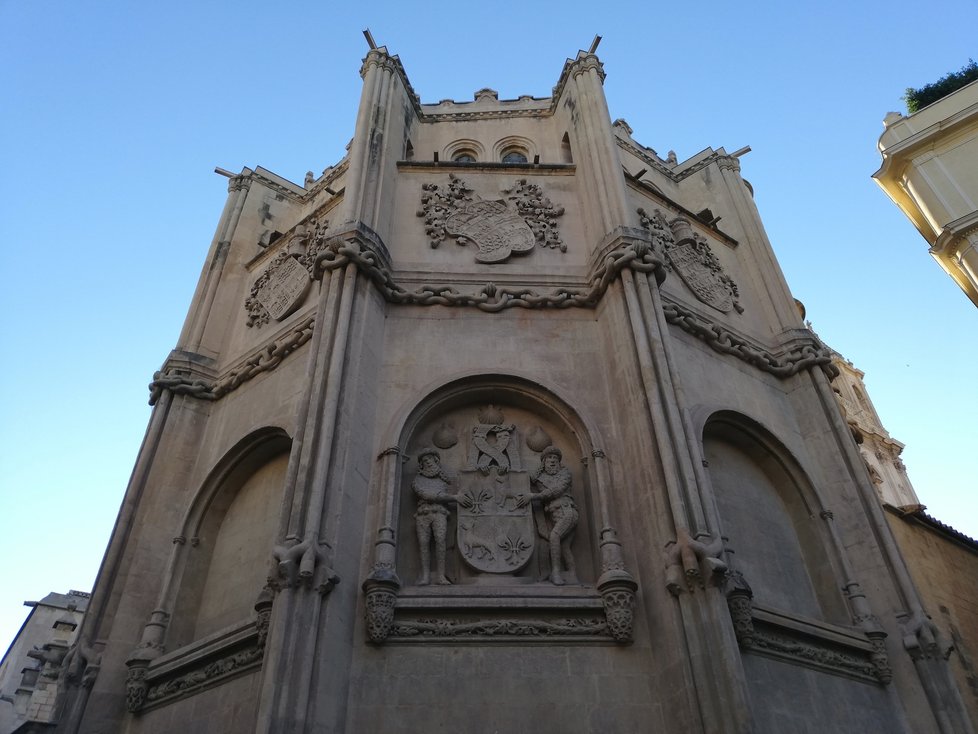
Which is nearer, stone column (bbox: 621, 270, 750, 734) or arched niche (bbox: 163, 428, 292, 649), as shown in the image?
stone column (bbox: 621, 270, 750, 734)

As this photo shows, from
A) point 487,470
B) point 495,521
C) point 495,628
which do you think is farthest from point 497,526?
point 495,628

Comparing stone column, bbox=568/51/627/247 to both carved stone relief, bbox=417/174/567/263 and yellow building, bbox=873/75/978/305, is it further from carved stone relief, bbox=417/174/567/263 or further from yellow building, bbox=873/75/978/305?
yellow building, bbox=873/75/978/305

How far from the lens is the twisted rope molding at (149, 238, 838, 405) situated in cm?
1188

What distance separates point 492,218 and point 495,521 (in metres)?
6.55

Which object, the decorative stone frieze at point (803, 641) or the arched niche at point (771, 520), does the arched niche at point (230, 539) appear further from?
the arched niche at point (771, 520)

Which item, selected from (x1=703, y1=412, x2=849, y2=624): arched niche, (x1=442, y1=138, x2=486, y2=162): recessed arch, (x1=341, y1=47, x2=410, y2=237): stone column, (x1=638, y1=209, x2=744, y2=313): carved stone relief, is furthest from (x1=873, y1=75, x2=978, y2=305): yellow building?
(x1=341, y1=47, x2=410, y2=237): stone column

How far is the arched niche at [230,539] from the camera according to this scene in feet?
35.8

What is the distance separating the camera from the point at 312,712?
751cm

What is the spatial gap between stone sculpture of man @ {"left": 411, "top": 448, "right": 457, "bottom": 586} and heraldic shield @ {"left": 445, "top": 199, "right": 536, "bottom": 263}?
14.8 ft

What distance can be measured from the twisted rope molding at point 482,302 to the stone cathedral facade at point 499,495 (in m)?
0.05

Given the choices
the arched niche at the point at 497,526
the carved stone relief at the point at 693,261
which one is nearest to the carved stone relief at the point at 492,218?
the carved stone relief at the point at 693,261

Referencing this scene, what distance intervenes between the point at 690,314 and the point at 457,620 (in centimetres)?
716

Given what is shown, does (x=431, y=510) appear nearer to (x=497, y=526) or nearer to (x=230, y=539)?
(x=497, y=526)

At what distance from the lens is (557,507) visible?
9.91 m
